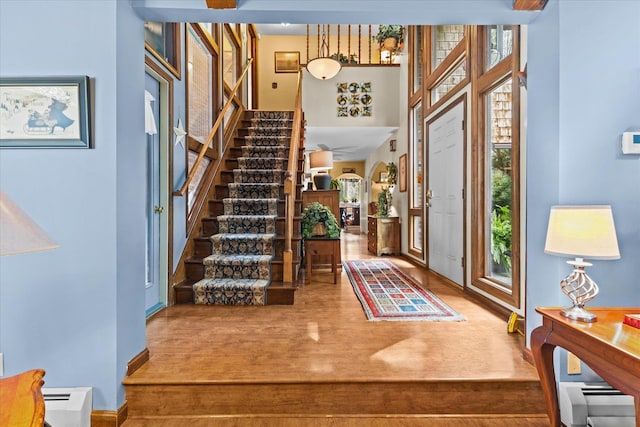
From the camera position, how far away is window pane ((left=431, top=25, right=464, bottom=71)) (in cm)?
399

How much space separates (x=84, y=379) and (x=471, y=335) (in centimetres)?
248

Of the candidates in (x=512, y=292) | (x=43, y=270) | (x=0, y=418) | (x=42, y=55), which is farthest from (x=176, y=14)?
(x=512, y=292)

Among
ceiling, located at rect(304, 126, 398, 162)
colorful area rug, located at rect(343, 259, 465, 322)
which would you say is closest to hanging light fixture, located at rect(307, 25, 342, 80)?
ceiling, located at rect(304, 126, 398, 162)

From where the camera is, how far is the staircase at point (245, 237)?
10.2ft

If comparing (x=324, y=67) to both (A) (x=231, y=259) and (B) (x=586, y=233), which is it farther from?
(B) (x=586, y=233)

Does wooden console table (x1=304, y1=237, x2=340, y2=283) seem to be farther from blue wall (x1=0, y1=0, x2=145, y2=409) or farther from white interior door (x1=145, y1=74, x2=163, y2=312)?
blue wall (x1=0, y1=0, x2=145, y2=409)

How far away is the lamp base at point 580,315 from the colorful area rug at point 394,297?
1316mm

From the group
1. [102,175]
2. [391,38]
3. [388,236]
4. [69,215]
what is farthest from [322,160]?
[69,215]

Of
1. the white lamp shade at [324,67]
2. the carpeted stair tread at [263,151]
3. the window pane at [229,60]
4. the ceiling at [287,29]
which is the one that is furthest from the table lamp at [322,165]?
the ceiling at [287,29]

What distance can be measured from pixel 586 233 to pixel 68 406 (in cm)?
261

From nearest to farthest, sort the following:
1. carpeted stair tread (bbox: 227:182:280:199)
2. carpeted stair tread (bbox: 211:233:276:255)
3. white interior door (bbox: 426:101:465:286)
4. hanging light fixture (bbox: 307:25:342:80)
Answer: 1. carpeted stair tread (bbox: 211:233:276:255)
2. white interior door (bbox: 426:101:465:286)
3. carpeted stair tread (bbox: 227:182:280:199)
4. hanging light fixture (bbox: 307:25:342:80)

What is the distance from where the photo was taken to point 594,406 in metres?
1.70

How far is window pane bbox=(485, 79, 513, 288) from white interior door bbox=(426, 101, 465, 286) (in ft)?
1.41

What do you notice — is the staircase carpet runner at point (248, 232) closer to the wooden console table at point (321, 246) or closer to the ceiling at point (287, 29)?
the wooden console table at point (321, 246)
